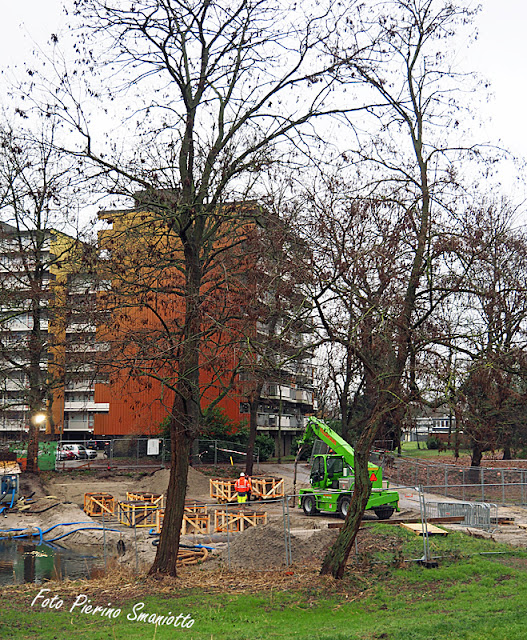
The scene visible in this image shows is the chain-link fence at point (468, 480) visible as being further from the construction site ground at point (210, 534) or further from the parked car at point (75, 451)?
the parked car at point (75, 451)

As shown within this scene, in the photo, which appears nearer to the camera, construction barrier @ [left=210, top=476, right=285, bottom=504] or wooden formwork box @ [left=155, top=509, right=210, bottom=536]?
wooden formwork box @ [left=155, top=509, right=210, bottom=536]

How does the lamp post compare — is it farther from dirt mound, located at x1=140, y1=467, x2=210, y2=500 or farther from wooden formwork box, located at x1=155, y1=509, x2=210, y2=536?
wooden formwork box, located at x1=155, y1=509, x2=210, y2=536

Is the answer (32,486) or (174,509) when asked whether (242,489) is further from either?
(174,509)

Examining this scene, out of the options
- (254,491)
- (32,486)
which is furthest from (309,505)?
(32,486)

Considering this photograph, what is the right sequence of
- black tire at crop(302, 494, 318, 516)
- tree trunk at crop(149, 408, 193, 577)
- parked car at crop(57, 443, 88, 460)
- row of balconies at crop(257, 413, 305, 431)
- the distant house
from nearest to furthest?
the distant house < tree trunk at crop(149, 408, 193, 577) < black tire at crop(302, 494, 318, 516) < parked car at crop(57, 443, 88, 460) < row of balconies at crop(257, 413, 305, 431)

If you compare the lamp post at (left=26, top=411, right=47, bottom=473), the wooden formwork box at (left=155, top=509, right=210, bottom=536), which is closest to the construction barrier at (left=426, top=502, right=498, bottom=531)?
the wooden formwork box at (left=155, top=509, right=210, bottom=536)

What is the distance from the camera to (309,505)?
88.2 feet

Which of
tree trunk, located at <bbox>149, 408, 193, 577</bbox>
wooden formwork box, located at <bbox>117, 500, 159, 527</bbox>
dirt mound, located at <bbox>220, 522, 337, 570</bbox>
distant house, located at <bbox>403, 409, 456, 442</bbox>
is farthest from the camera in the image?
wooden formwork box, located at <bbox>117, 500, 159, 527</bbox>

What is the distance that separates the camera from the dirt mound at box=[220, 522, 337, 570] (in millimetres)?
17906

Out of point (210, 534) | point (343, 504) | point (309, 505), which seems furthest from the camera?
point (309, 505)

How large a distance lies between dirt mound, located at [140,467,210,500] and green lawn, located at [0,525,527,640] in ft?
67.3

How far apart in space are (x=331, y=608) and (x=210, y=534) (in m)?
12.6

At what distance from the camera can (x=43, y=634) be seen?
1011 cm

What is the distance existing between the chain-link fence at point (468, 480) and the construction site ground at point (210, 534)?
3.21ft
